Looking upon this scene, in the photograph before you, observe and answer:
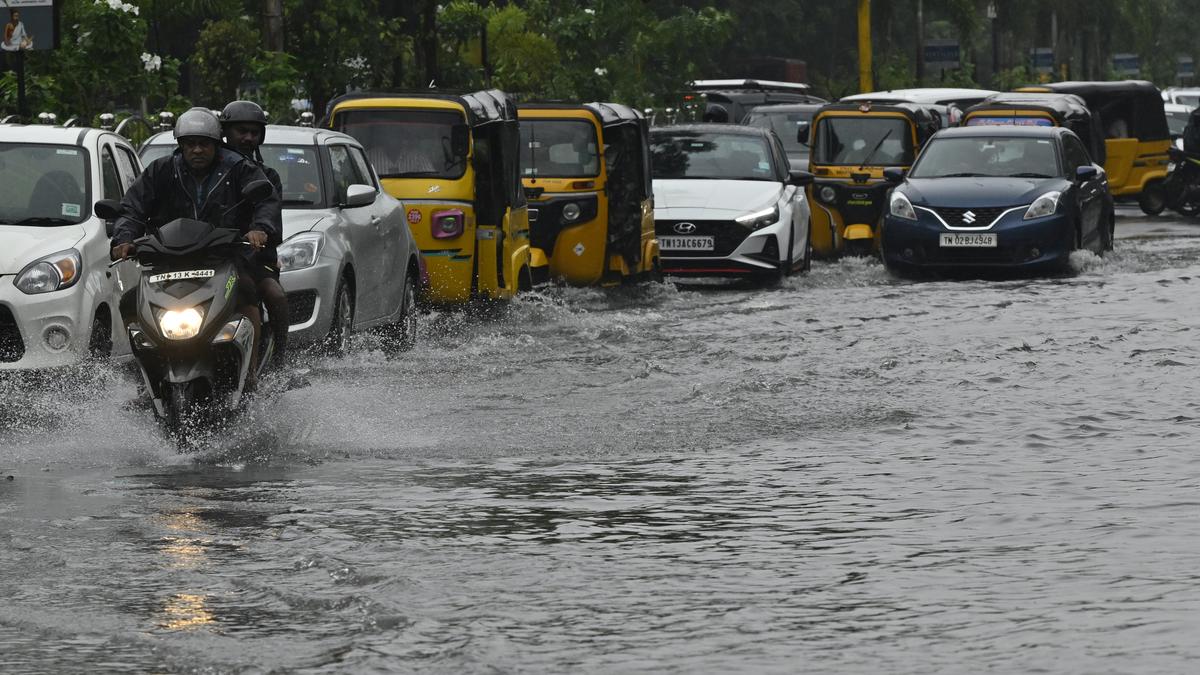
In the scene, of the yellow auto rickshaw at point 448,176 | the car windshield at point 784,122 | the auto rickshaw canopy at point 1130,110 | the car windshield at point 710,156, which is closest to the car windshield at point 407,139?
the yellow auto rickshaw at point 448,176

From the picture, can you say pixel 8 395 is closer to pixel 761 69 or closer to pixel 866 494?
pixel 866 494

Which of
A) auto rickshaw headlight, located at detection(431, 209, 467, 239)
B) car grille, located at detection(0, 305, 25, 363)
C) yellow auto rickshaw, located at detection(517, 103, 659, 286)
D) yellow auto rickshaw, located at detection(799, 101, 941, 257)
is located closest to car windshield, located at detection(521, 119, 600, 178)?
yellow auto rickshaw, located at detection(517, 103, 659, 286)

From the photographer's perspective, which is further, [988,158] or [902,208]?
[988,158]

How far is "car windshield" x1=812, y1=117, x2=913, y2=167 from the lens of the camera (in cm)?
2717

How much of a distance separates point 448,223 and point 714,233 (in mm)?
5335

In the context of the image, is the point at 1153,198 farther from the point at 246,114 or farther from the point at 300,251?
the point at 246,114

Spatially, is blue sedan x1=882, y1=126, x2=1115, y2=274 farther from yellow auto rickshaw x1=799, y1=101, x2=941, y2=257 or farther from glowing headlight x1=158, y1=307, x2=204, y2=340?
glowing headlight x1=158, y1=307, x2=204, y2=340

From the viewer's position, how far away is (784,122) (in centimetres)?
3247

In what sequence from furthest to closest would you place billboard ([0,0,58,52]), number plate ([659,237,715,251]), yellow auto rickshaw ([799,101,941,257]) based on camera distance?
yellow auto rickshaw ([799,101,941,257]), number plate ([659,237,715,251]), billboard ([0,0,58,52])

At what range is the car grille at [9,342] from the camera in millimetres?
11461

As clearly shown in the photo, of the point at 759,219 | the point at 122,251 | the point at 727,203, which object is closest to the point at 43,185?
the point at 122,251

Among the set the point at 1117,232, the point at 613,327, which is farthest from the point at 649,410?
the point at 1117,232

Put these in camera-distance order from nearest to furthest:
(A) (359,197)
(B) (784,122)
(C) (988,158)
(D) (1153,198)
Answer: (A) (359,197) < (C) (988,158) < (B) (784,122) < (D) (1153,198)

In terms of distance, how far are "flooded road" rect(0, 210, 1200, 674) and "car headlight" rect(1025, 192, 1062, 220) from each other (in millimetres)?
6436
